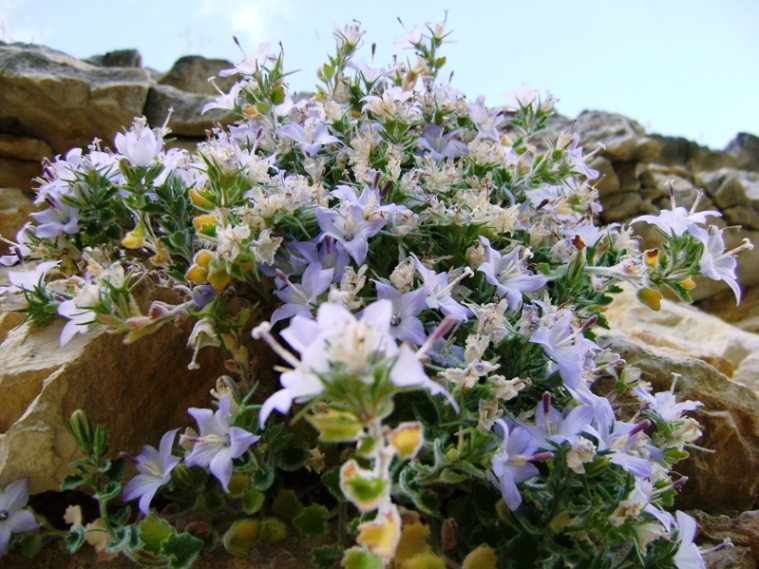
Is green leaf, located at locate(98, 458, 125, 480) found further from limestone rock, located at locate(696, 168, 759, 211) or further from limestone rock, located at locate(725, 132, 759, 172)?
limestone rock, located at locate(725, 132, 759, 172)

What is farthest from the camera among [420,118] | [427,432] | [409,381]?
[420,118]

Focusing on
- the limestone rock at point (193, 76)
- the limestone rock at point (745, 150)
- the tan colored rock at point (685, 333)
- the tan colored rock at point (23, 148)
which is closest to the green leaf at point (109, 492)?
the tan colored rock at point (685, 333)

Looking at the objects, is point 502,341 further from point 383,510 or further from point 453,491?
point 383,510

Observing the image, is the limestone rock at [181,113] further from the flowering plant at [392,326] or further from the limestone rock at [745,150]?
the limestone rock at [745,150]

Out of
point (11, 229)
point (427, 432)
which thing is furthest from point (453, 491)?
point (11, 229)

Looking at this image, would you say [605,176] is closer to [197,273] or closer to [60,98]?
[60,98]

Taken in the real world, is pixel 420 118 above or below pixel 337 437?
above

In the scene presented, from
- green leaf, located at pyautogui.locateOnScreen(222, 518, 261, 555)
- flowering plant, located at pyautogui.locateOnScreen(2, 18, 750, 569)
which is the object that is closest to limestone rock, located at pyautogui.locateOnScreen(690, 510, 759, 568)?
flowering plant, located at pyautogui.locateOnScreen(2, 18, 750, 569)

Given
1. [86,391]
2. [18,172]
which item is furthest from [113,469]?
[18,172]
